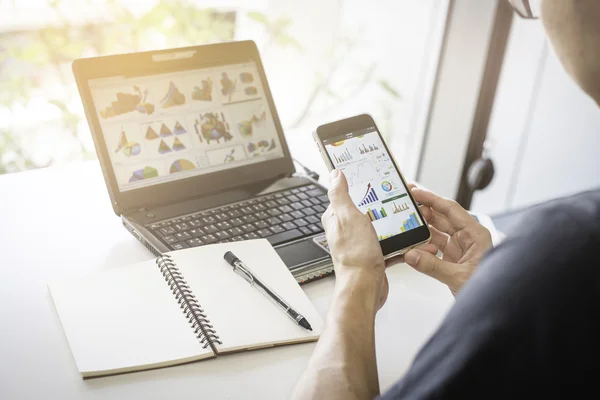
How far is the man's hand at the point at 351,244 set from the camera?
756mm

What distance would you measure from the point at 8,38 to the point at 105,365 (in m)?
1.12

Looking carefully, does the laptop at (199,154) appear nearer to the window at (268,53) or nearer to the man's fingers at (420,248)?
the man's fingers at (420,248)

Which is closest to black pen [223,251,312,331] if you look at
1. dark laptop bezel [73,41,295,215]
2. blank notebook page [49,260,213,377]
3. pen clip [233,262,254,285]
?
pen clip [233,262,254,285]

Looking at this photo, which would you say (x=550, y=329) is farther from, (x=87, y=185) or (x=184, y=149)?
(x=87, y=185)

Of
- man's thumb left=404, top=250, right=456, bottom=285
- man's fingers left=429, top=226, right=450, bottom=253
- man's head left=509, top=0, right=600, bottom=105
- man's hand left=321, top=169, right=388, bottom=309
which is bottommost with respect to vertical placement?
man's fingers left=429, top=226, right=450, bottom=253

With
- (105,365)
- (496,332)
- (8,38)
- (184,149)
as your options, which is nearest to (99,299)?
(105,365)

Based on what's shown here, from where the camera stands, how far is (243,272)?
0.83m

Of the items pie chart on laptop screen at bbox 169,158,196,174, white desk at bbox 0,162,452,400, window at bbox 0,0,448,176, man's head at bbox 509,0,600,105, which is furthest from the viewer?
window at bbox 0,0,448,176

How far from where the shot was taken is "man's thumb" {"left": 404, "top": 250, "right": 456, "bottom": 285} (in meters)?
0.83

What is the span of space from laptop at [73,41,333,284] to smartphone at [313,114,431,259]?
0.35ft

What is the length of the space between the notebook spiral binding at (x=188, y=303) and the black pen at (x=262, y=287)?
0.26 ft

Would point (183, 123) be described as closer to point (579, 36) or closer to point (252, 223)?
point (252, 223)

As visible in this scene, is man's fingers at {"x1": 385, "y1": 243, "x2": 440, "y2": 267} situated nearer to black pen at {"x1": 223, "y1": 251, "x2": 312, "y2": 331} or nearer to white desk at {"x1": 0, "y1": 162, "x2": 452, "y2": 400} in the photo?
white desk at {"x1": 0, "y1": 162, "x2": 452, "y2": 400}

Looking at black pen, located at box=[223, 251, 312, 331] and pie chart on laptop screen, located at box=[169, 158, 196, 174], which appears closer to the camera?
black pen, located at box=[223, 251, 312, 331]
